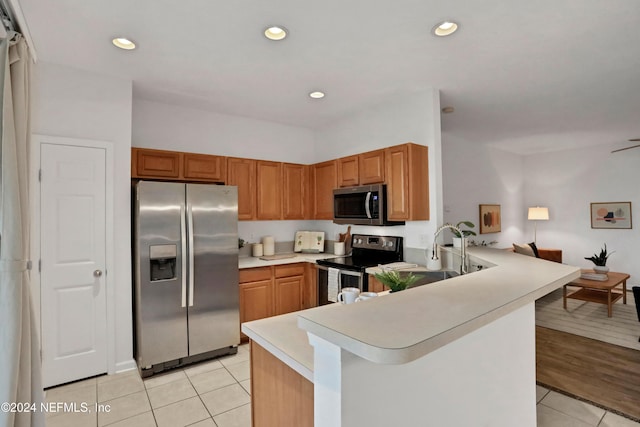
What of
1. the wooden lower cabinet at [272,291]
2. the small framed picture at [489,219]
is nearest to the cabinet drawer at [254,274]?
the wooden lower cabinet at [272,291]

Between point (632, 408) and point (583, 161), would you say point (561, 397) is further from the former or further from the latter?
point (583, 161)

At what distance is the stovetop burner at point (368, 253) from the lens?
10.8 ft

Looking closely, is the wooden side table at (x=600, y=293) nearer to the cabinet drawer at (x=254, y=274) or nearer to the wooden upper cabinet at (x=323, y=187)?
the wooden upper cabinet at (x=323, y=187)

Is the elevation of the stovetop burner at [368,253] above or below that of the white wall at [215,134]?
below

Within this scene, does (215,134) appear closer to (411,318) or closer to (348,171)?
(348,171)

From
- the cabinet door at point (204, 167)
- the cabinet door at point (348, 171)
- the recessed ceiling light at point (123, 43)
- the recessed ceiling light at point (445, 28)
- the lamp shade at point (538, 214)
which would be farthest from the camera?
the lamp shade at point (538, 214)

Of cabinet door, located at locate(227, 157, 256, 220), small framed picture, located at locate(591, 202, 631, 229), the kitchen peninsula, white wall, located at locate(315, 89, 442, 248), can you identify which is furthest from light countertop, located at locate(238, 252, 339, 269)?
small framed picture, located at locate(591, 202, 631, 229)

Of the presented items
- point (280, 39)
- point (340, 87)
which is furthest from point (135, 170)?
point (340, 87)

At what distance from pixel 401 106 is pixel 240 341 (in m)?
3.08

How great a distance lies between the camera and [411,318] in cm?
100

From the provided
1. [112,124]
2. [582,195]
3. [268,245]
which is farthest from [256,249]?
[582,195]

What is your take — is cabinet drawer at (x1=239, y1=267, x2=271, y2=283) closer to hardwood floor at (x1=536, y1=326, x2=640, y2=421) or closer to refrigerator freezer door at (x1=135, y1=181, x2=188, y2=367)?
refrigerator freezer door at (x1=135, y1=181, x2=188, y2=367)

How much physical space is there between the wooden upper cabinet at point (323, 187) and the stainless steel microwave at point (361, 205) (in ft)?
Answer: 0.67

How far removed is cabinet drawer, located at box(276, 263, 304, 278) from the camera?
3.64m
